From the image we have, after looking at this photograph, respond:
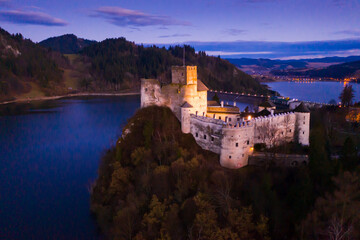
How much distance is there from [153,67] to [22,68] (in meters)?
56.7

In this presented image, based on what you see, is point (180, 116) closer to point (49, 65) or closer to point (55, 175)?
point (55, 175)

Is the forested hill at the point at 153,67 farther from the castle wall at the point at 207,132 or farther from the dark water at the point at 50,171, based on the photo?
the castle wall at the point at 207,132

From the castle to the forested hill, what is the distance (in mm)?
86493

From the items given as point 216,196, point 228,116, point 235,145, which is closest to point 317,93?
point 228,116

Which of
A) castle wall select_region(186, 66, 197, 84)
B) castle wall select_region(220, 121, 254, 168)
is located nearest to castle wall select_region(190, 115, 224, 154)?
castle wall select_region(220, 121, 254, 168)

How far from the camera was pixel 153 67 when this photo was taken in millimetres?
146625

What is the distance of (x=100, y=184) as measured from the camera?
28422mm

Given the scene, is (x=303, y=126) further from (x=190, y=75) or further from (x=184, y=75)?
(x=184, y=75)

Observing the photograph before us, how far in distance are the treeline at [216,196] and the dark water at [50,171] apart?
2769mm

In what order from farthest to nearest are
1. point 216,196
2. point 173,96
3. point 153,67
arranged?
point 153,67, point 173,96, point 216,196

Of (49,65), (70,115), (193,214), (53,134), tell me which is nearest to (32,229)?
(193,214)

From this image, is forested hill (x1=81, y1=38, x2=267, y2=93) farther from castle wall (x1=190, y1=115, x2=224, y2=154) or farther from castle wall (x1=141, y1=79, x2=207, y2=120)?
castle wall (x1=190, y1=115, x2=224, y2=154)

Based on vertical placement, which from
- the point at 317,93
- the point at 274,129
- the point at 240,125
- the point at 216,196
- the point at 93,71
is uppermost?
the point at 93,71

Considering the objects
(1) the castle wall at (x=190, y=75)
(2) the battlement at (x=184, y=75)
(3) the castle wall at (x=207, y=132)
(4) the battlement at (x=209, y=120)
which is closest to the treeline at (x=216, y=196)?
(3) the castle wall at (x=207, y=132)
